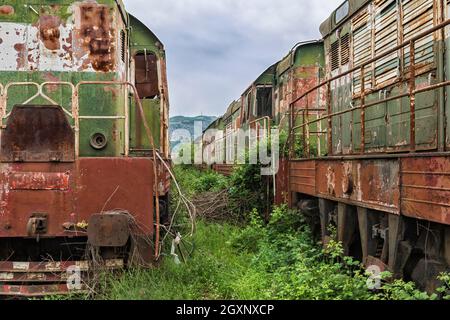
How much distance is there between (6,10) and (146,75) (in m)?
2.53

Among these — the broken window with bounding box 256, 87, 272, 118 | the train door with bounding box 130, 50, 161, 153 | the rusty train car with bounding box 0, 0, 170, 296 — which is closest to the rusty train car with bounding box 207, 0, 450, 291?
the rusty train car with bounding box 0, 0, 170, 296

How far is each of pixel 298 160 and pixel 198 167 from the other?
62.0 feet

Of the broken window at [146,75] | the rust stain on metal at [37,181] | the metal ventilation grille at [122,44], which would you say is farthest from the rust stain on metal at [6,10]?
the broken window at [146,75]

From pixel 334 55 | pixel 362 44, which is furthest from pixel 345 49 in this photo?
pixel 362 44

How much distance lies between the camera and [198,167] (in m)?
26.8

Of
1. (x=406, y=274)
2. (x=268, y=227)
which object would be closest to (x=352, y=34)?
(x=268, y=227)

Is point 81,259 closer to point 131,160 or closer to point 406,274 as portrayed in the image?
point 131,160

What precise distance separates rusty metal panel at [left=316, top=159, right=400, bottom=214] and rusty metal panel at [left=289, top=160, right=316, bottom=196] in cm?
42

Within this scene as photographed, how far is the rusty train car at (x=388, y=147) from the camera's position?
3943mm

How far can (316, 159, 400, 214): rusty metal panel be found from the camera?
4359 millimetres

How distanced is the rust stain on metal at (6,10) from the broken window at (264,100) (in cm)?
938

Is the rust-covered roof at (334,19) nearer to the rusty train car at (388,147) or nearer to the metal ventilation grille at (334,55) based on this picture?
the rusty train car at (388,147)

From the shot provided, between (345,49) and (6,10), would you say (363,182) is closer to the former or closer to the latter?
(345,49)

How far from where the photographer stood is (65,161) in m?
5.21
